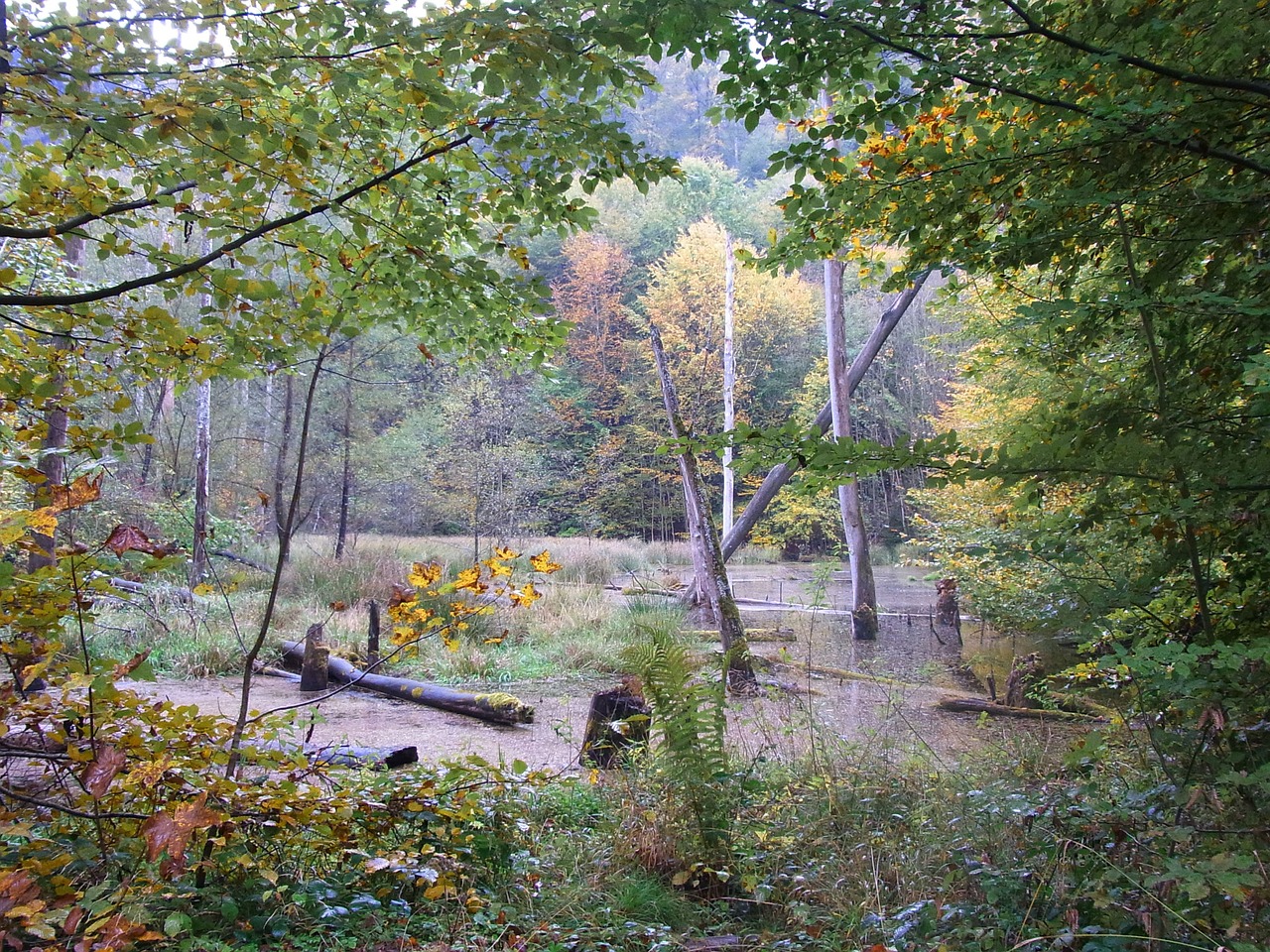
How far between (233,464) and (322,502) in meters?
4.15

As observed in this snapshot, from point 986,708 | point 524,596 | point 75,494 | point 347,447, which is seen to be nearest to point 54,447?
point 75,494

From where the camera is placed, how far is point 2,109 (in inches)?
81.8

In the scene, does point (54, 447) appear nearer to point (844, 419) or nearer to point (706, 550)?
point (706, 550)

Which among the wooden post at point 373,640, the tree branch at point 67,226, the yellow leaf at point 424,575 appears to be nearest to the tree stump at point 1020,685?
the yellow leaf at point 424,575

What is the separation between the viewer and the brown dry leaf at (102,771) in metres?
1.58

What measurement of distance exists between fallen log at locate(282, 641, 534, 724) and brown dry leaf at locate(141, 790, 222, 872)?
12.7 feet

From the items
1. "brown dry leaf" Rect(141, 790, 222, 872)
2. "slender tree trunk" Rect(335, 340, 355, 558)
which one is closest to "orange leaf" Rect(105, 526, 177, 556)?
"brown dry leaf" Rect(141, 790, 222, 872)

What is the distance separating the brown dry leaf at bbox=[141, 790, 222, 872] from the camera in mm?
1519

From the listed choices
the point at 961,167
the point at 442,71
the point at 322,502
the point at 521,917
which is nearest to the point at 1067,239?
the point at 961,167

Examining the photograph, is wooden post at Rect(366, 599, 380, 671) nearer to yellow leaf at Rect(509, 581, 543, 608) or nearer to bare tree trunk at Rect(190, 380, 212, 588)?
bare tree trunk at Rect(190, 380, 212, 588)

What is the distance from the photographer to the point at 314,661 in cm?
713

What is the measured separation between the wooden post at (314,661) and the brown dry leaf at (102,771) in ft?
18.7

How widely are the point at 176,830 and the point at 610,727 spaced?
329cm

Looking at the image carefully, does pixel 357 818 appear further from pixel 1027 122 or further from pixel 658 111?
pixel 658 111
